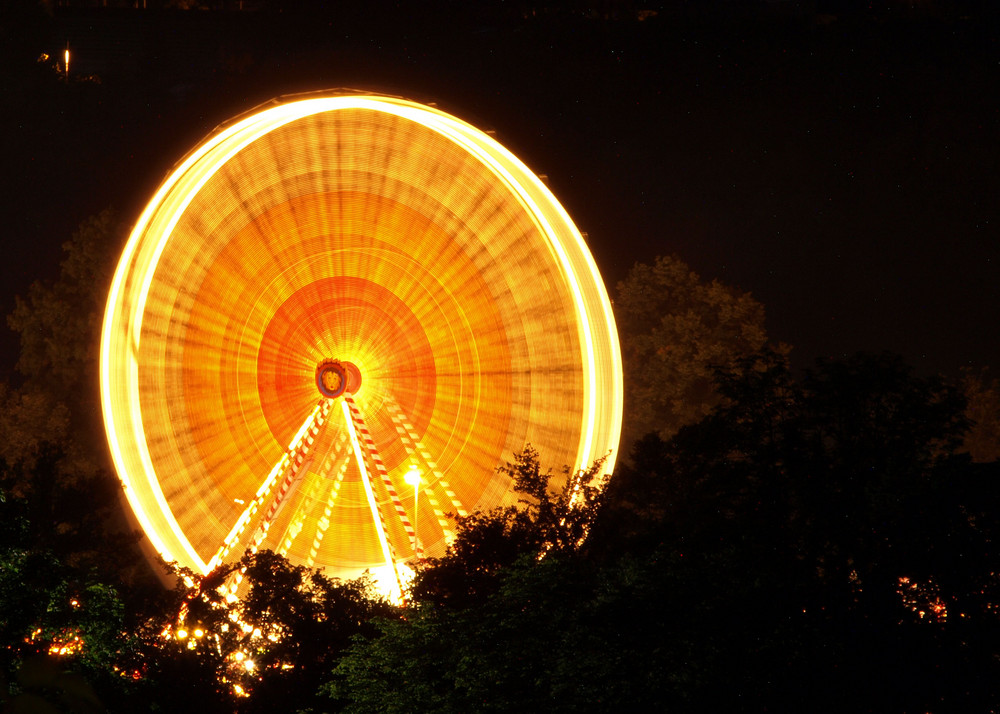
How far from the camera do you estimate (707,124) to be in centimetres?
4706

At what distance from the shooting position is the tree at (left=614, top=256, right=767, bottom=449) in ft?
108

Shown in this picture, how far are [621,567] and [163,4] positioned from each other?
5006cm

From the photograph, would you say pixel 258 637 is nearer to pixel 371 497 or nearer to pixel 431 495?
pixel 371 497

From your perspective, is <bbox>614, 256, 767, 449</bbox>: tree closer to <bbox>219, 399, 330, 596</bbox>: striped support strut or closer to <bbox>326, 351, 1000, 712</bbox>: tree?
<bbox>219, 399, 330, 596</bbox>: striped support strut

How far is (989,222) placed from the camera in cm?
4403

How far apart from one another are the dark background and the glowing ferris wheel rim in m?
20.5

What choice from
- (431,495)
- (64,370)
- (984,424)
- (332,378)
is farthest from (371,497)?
(984,424)

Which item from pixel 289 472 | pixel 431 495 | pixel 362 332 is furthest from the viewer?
pixel 431 495

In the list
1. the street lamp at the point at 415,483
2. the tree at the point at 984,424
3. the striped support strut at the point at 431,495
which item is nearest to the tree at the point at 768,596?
the street lamp at the point at 415,483

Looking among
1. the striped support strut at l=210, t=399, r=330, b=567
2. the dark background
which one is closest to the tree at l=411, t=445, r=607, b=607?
the striped support strut at l=210, t=399, r=330, b=567

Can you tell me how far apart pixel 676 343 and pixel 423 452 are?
14951 millimetres

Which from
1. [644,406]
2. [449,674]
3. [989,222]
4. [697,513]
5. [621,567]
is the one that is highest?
[989,222]

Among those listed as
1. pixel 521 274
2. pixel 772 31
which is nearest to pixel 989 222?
pixel 772 31

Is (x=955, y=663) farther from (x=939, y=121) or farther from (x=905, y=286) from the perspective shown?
(x=939, y=121)
